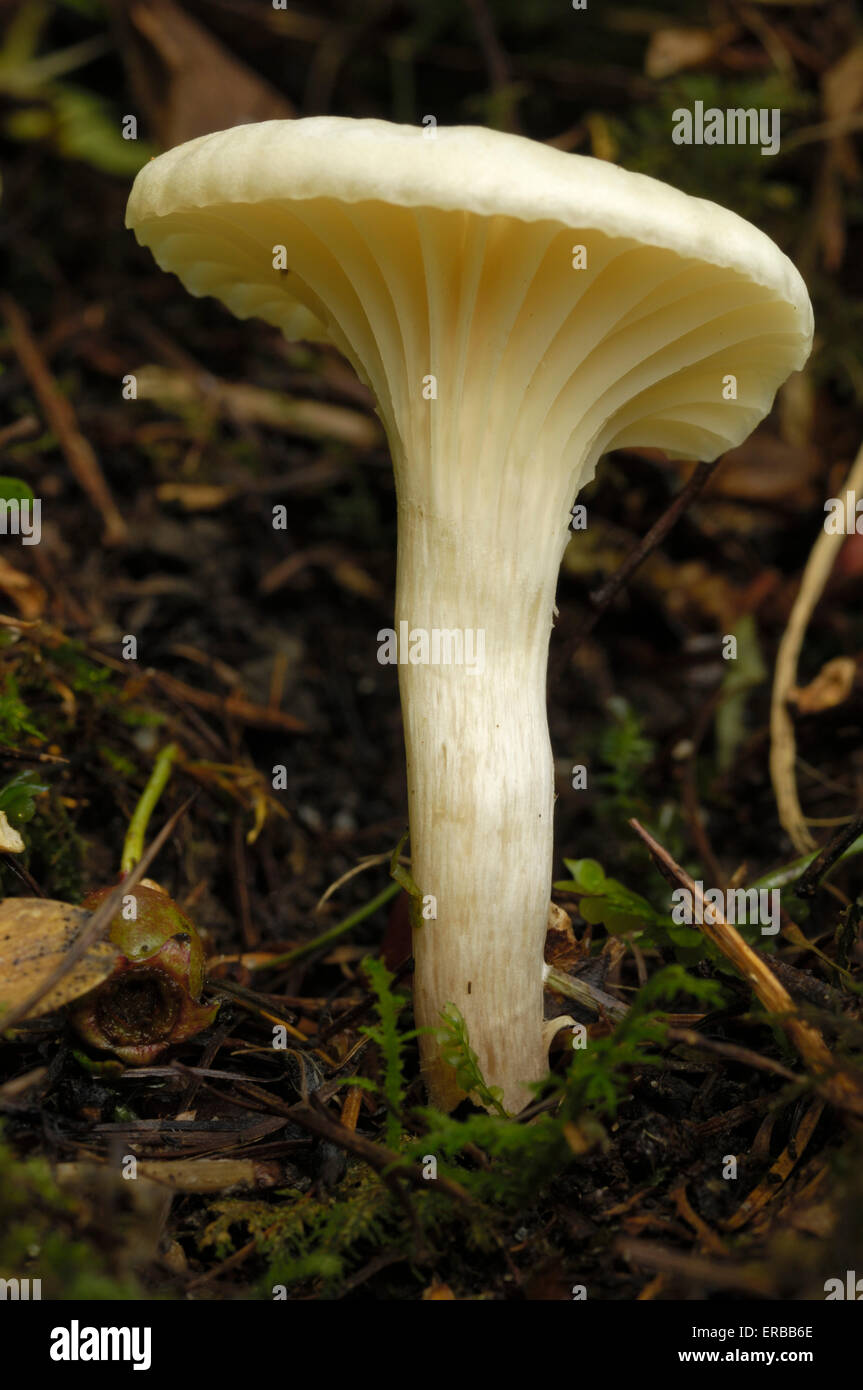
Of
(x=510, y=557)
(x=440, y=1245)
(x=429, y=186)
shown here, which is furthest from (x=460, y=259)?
(x=440, y=1245)

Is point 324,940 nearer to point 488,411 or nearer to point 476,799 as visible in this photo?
point 476,799

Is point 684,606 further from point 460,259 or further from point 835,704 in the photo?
point 460,259

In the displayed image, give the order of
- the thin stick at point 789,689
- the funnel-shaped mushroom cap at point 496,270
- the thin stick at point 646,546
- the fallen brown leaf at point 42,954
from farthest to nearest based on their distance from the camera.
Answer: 1. the thin stick at point 789,689
2. the thin stick at point 646,546
3. the fallen brown leaf at point 42,954
4. the funnel-shaped mushroom cap at point 496,270

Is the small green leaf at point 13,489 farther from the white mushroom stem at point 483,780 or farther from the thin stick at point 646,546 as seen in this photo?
the thin stick at point 646,546

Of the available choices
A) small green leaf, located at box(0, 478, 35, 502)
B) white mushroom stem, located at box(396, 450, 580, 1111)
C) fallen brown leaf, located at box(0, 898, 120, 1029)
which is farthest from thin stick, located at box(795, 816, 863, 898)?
small green leaf, located at box(0, 478, 35, 502)

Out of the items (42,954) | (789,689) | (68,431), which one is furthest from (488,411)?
(68,431)

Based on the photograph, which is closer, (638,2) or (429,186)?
(429,186)

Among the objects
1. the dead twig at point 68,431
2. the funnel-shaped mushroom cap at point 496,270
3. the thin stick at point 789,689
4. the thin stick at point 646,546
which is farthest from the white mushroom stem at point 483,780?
the dead twig at point 68,431
